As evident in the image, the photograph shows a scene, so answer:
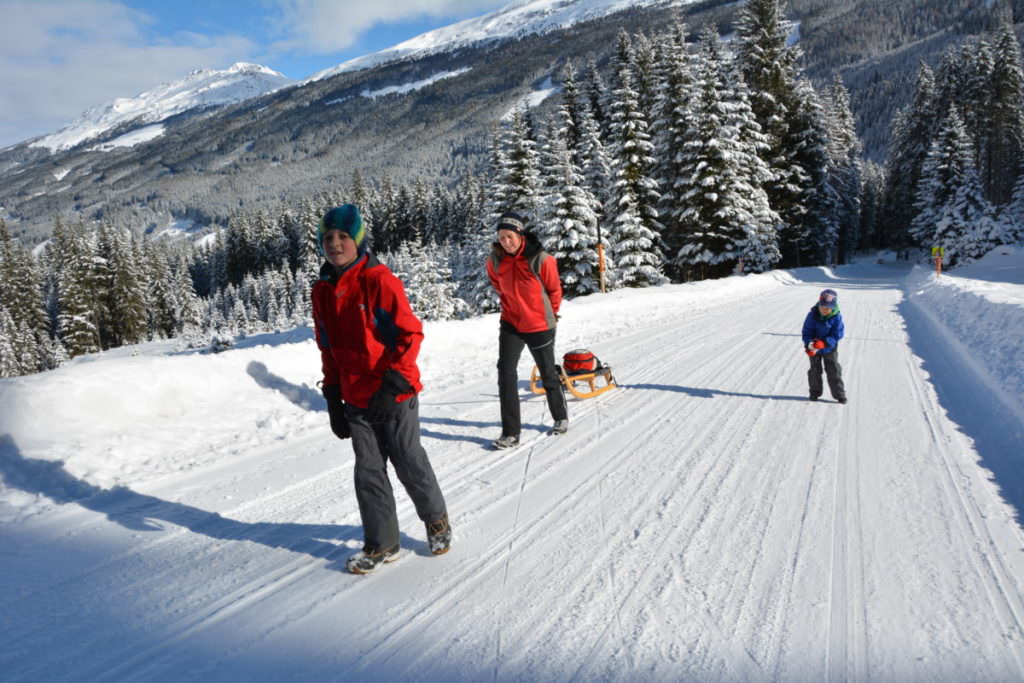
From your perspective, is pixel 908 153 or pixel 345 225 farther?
pixel 908 153

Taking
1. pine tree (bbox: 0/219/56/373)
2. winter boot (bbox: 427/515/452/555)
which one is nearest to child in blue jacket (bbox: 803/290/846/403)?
winter boot (bbox: 427/515/452/555)

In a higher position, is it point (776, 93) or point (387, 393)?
point (776, 93)

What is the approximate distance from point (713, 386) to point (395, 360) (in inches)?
198

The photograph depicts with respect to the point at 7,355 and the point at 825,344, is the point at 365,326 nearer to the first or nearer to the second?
the point at 825,344

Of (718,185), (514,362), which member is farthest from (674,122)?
(514,362)

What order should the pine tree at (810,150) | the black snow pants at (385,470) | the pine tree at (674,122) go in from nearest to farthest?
1. the black snow pants at (385,470)
2. the pine tree at (674,122)
3. the pine tree at (810,150)

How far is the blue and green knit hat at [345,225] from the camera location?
8.61ft

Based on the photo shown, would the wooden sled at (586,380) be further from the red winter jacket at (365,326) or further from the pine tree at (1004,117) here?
the pine tree at (1004,117)

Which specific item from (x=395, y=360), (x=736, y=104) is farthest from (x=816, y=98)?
(x=395, y=360)

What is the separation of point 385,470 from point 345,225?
51.6 inches

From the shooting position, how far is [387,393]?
8.65 feet

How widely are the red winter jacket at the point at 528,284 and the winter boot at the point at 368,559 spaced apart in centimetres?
234

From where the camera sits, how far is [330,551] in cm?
317

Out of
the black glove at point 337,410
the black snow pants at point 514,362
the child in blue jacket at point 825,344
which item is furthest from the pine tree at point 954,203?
the black glove at point 337,410
